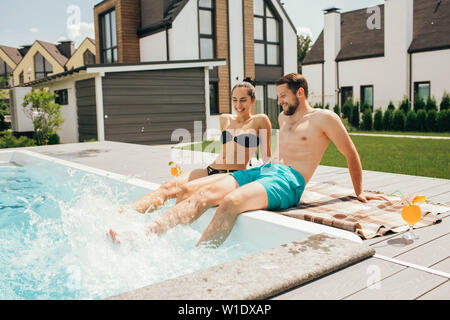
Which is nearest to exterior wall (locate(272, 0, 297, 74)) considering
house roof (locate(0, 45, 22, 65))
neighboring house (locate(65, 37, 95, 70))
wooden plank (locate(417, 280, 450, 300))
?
wooden plank (locate(417, 280, 450, 300))

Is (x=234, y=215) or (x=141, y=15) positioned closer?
(x=234, y=215)

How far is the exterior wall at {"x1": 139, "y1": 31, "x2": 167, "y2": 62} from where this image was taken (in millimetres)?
18266

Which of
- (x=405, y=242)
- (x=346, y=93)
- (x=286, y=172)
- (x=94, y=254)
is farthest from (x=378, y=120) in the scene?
(x=94, y=254)

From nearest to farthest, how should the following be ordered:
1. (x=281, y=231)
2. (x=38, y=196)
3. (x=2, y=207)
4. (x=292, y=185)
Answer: (x=281, y=231) < (x=292, y=185) < (x=2, y=207) < (x=38, y=196)

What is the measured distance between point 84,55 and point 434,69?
30.0 meters

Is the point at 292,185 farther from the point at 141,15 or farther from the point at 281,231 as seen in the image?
the point at 141,15

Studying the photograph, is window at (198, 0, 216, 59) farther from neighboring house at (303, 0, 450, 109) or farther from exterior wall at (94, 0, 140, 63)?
neighboring house at (303, 0, 450, 109)

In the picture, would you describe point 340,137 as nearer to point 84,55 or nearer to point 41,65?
point 84,55

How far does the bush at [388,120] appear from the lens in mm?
19156

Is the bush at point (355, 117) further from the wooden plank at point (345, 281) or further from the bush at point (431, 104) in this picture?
the wooden plank at point (345, 281)

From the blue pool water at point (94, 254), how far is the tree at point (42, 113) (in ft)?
32.9

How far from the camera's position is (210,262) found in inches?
133
